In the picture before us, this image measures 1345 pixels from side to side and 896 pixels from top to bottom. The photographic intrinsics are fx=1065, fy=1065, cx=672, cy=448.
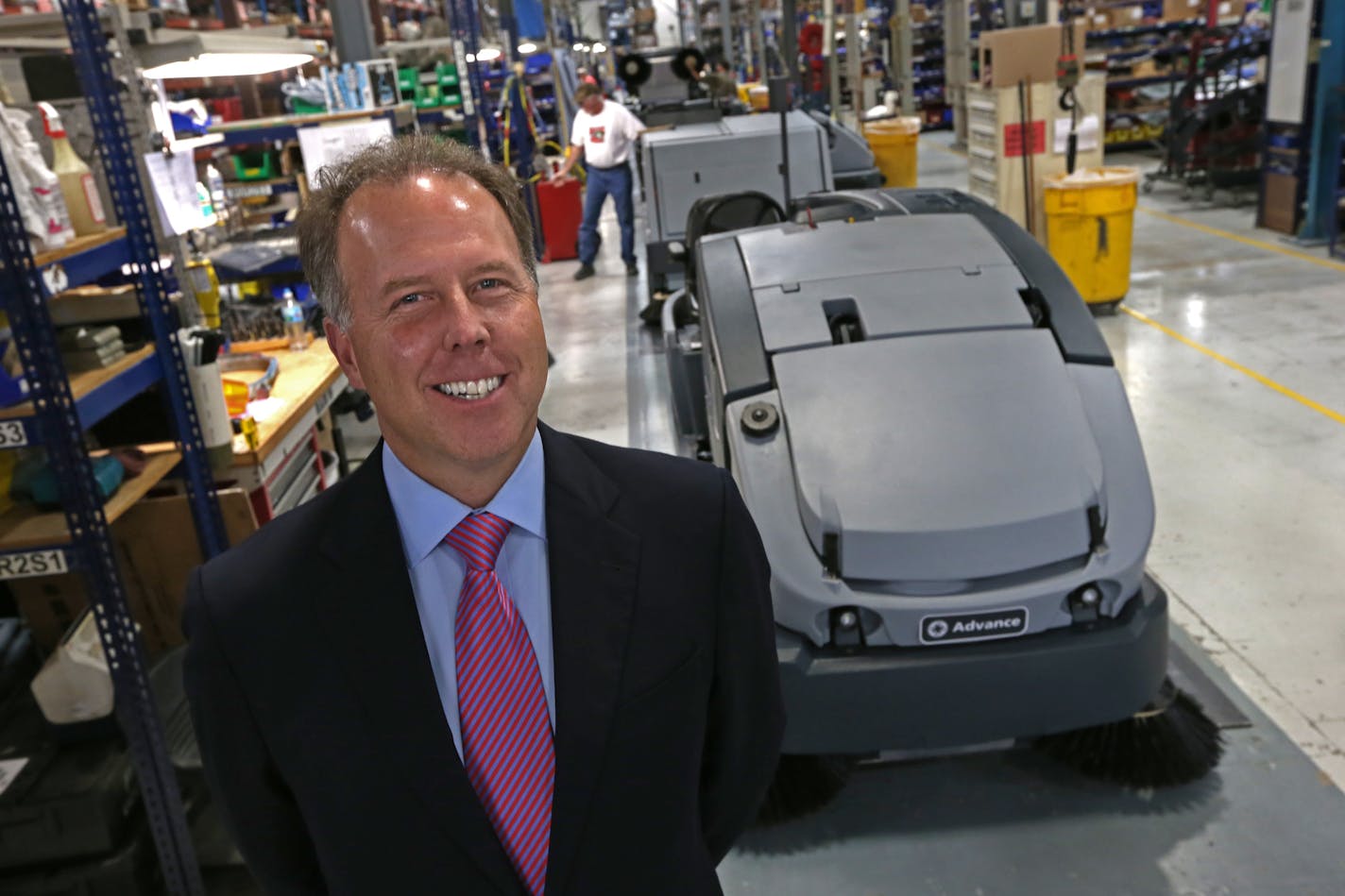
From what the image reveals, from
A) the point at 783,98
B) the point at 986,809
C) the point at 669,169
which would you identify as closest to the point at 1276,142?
the point at 669,169

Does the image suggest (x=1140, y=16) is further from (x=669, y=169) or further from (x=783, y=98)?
(x=783, y=98)

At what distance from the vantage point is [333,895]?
45.1 inches

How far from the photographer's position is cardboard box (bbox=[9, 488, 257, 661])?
3027 mm

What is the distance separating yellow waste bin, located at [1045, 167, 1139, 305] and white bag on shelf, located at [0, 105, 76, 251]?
224 inches

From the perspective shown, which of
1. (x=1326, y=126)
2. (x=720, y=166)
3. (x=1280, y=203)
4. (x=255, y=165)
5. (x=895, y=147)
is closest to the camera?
(x=255, y=165)

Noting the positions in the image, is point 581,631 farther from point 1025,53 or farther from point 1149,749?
point 1025,53

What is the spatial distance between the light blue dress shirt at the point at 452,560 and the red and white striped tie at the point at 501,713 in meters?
0.01

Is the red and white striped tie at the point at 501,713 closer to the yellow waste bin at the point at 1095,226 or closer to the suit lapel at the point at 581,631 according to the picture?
the suit lapel at the point at 581,631

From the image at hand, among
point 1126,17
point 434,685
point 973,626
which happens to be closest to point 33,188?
point 434,685

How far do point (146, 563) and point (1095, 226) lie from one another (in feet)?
18.9

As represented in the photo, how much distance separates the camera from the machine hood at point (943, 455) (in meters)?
2.34

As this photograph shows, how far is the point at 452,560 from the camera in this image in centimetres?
110

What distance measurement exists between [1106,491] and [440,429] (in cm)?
188

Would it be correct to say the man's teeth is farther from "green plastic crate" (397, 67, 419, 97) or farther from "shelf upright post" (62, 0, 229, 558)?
"green plastic crate" (397, 67, 419, 97)
